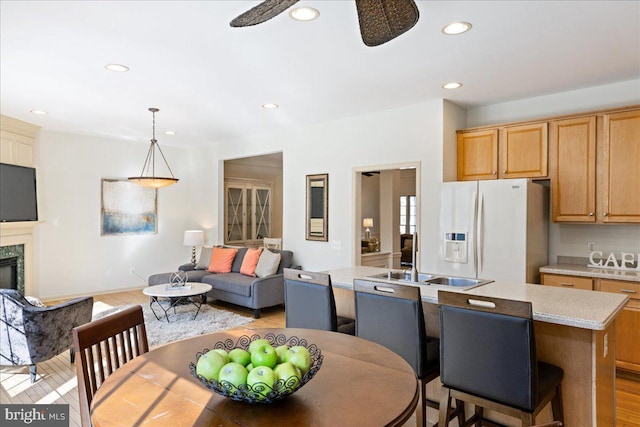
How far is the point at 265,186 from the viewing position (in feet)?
31.0

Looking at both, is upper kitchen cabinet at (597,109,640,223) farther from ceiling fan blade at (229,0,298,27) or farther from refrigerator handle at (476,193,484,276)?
ceiling fan blade at (229,0,298,27)

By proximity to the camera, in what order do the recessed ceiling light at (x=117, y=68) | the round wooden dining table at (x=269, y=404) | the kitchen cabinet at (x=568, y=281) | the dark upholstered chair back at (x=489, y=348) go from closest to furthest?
the round wooden dining table at (x=269, y=404) → the dark upholstered chair back at (x=489, y=348) → the recessed ceiling light at (x=117, y=68) → the kitchen cabinet at (x=568, y=281)

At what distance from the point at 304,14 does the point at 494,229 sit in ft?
8.94

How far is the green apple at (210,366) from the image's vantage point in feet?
3.68

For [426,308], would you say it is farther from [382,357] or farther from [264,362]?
[264,362]

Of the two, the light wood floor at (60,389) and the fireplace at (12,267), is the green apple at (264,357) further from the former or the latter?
the fireplace at (12,267)

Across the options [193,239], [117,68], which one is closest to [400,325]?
[117,68]

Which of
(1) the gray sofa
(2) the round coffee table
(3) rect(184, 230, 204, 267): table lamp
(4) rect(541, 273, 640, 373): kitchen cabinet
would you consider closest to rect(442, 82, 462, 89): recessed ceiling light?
(4) rect(541, 273, 640, 373): kitchen cabinet

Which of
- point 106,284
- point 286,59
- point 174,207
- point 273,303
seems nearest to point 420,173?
point 286,59

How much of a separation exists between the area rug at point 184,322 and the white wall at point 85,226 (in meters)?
1.09

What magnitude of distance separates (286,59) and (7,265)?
4.91 meters

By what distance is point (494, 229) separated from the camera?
398cm

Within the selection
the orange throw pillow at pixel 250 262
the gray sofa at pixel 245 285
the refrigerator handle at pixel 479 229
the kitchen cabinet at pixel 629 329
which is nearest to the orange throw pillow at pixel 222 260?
the gray sofa at pixel 245 285

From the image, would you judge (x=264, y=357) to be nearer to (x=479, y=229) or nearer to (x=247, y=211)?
(x=479, y=229)
